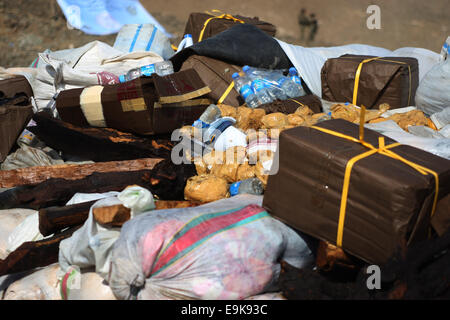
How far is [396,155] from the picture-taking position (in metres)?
1.99

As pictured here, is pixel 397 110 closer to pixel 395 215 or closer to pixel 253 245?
pixel 395 215

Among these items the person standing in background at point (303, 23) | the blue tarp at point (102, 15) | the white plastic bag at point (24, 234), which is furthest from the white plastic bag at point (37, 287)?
the person standing in background at point (303, 23)

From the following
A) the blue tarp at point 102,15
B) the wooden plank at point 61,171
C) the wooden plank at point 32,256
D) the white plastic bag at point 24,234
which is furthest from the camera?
the blue tarp at point 102,15

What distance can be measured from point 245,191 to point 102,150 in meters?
1.26

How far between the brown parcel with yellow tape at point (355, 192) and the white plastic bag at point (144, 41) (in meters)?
3.01

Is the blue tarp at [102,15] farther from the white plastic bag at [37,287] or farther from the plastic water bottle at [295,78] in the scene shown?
the white plastic bag at [37,287]

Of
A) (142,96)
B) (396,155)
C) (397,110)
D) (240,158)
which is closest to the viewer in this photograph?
(396,155)

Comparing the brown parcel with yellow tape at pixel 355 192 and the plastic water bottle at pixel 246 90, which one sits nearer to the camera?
the brown parcel with yellow tape at pixel 355 192

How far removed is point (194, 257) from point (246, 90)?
2.09 meters

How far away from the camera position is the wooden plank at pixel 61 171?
2.98 meters

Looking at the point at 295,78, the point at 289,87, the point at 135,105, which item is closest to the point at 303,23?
the point at 295,78

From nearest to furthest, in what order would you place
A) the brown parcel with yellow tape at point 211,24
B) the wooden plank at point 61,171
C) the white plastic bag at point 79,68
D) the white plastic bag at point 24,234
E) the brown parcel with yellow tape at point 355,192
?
the brown parcel with yellow tape at point 355,192 → the white plastic bag at point 24,234 → the wooden plank at point 61,171 → the white plastic bag at point 79,68 → the brown parcel with yellow tape at point 211,24

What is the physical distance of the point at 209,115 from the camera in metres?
3.44
